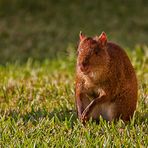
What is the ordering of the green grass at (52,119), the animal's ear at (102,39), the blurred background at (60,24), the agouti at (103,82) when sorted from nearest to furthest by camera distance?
the green grass at (52,119) < the agouti at (103,82) < the animal's ear at (102,39) < the blurred background at (60,24)

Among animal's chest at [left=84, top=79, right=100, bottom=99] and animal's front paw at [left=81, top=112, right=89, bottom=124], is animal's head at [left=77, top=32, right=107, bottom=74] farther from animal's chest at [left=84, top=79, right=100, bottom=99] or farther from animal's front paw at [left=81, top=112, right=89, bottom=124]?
animal's front paw at [left=81, top=112, right=89, bottom=124]

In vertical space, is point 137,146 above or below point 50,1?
below

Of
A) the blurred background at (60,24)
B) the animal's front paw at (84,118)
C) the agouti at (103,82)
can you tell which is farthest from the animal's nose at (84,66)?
the blurred background at (60,24)

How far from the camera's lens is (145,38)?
15195 millimetres

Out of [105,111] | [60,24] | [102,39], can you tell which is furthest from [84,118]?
[60,24]

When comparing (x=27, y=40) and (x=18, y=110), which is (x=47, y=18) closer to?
(x=27, y=40)

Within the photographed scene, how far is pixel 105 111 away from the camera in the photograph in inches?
242

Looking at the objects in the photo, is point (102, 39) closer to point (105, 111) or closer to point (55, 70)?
point (105, 111)

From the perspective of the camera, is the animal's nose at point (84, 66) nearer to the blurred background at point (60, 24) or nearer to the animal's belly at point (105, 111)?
the animal's belly at point (105, 111)

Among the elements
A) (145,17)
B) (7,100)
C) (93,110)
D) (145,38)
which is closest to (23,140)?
(93,110)

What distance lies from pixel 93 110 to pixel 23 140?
2.60ft

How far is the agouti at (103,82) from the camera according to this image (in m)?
5.85

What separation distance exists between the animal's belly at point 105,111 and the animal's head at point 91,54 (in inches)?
17.3

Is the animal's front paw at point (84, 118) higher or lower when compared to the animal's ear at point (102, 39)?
lower
